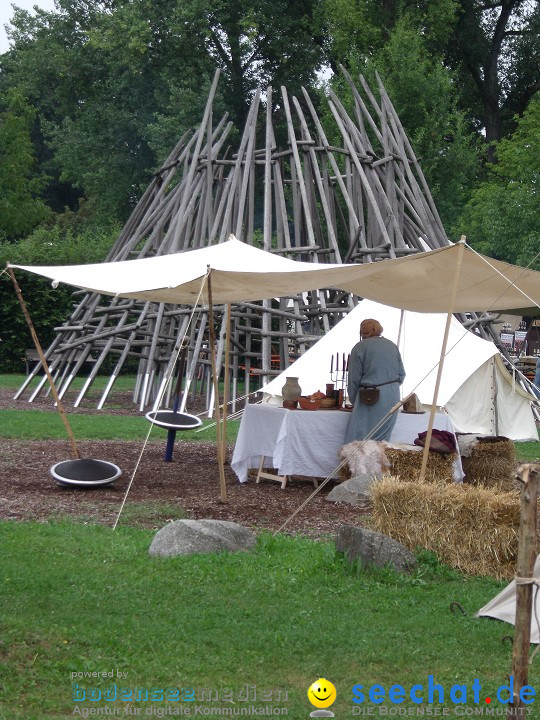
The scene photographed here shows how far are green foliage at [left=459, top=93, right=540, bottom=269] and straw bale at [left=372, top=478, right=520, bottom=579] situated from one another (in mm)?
18589

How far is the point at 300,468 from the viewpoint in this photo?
1032 cm

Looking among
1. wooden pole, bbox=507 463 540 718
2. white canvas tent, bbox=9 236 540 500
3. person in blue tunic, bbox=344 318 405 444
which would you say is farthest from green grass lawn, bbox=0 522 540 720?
person in blue tunic, bbox=344 318 405 444

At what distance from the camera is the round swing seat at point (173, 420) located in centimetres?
1144

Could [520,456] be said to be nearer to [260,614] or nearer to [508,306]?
[508,306]

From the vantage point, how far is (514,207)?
2608cm

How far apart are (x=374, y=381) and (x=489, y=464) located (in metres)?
1.73

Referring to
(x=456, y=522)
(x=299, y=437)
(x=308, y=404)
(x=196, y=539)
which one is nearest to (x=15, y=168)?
(x=308, y=404)

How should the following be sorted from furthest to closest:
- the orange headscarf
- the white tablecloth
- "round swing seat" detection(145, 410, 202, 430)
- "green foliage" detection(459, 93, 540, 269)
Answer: "green foliage" detection(459, 93, 540, 269) → "round swing seat" detection(145, 410, 202, 430) → the orange headscarf → the white tablecloth

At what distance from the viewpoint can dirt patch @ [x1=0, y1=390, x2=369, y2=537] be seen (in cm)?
848

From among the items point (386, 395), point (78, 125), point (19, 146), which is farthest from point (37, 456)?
point (78, 125)

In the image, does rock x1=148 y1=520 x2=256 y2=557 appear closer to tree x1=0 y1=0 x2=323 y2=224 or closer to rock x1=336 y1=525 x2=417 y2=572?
rock x1=336 y1=525 x2=417 y2=572

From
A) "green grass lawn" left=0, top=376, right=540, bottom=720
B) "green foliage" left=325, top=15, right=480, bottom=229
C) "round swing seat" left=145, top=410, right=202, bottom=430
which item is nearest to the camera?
"green grass lawn" left=0, top=376, right=540, bottom=720

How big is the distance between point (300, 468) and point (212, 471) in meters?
1.47

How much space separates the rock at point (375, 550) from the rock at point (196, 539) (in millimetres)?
772
